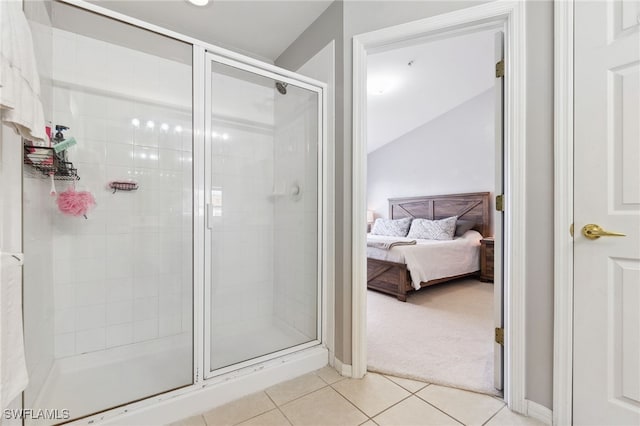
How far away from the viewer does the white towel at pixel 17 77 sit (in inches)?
32.3

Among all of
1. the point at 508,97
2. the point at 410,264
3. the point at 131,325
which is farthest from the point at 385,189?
the point at 131,325

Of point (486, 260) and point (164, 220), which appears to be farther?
point (486, 260)

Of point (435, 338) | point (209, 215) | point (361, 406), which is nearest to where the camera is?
point (361, 406)

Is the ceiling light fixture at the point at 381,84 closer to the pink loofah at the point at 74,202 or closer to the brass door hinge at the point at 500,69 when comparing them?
the brass door hinge at the point at 500,69

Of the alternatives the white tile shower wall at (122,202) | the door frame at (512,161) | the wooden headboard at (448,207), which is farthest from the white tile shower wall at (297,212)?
the wooden headboard at (448,207)

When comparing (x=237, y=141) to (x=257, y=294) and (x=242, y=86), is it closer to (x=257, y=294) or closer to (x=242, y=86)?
(x=242, y=86)

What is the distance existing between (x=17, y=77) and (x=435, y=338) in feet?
9.50

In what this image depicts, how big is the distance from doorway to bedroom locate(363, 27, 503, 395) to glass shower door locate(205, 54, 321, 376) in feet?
2.38

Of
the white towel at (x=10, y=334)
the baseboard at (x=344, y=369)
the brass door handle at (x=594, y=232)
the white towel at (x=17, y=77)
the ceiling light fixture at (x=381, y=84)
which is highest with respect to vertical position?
the ceiling light fixture at (x=381, y=84)

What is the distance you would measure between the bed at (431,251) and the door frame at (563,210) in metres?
1.98

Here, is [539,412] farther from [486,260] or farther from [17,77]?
[486,260]

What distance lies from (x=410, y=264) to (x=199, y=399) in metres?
2.57

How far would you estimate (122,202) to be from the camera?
6.81ft

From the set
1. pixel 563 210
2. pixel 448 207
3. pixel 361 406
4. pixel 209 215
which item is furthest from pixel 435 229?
pixel 209 215
